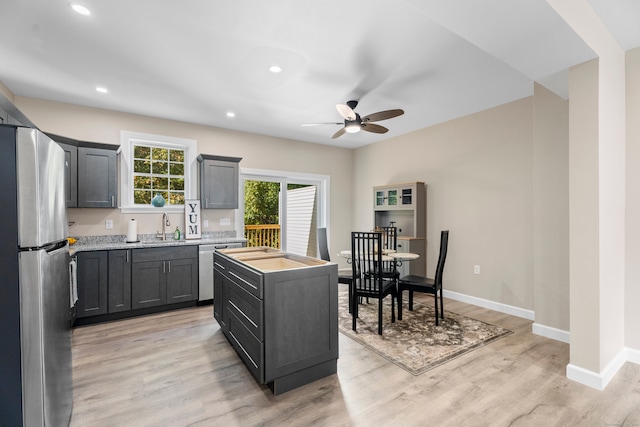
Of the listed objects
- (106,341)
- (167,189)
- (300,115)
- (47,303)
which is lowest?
(106,341)

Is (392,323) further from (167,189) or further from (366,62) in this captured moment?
(167,189)

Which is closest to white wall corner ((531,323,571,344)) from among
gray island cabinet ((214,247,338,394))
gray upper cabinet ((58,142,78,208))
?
gray island cabinet ((214,247,338,394))

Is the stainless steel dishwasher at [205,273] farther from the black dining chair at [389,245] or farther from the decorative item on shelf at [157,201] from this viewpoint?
the black dining chair at [389,245]

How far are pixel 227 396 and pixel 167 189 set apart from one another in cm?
352

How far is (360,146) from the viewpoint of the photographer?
6.42m

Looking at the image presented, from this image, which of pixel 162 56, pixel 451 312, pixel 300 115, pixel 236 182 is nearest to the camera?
pixel 162 56

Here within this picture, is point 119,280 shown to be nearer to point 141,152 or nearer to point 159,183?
point 159,183

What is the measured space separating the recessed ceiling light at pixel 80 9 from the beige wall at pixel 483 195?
4545 mm

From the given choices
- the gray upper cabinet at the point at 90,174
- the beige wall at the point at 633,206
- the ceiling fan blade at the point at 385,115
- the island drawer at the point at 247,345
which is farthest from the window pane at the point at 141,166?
the beige wall at the point at 633,206

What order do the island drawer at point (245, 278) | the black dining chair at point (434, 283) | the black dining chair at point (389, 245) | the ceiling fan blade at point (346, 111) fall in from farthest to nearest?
the black dining chair at point (389, 245) → the black dining chair at point (434, 283) → the ceiling fan blade at point (346, 111) → the island drawer at point (245, 278)

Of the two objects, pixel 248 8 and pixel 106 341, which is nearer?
pixel 248 8

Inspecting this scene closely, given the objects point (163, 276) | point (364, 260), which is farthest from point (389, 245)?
point (163, 276)

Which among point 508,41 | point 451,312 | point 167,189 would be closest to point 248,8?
point 508,41

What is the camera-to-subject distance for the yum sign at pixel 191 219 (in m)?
4.59
